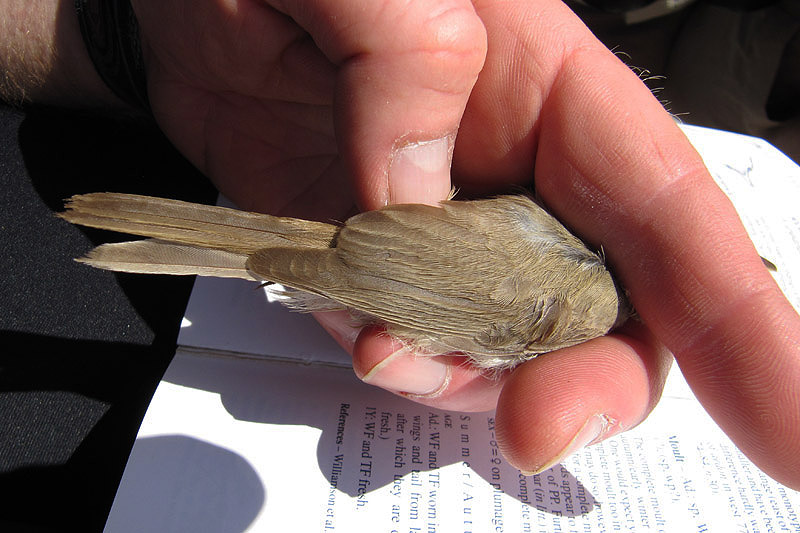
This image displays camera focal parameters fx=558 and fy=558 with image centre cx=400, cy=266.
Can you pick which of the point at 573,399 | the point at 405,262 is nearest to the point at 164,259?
the point at 405,262

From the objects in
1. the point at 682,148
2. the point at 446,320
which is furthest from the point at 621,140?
the point at 446,320

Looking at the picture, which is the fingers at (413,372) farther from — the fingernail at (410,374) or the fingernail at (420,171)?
the fingernail at (420,171)

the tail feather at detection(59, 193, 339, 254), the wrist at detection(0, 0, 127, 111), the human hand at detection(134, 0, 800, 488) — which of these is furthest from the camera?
the wrist at detection(0, 0, 127, 111)

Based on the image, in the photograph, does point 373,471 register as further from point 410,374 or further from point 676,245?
point 676,245

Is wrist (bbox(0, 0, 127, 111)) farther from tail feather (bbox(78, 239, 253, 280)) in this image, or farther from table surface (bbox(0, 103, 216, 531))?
tail feather (bbox(78, 239, 253, 280))

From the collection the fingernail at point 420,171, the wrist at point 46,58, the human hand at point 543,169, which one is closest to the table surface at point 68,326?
the wrist at point 46,58

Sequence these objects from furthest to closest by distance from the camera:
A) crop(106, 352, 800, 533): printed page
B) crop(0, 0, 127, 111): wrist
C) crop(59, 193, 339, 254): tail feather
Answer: crop(0, 0, 127, 111): wrist, crop(106, 352, 800, 533): printed page, crop(59, 193, 339, 254): tail feather

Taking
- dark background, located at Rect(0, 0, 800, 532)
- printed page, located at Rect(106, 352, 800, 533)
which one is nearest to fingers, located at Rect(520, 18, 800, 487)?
printed page, located at Rect(106, 352, 800, 533)
